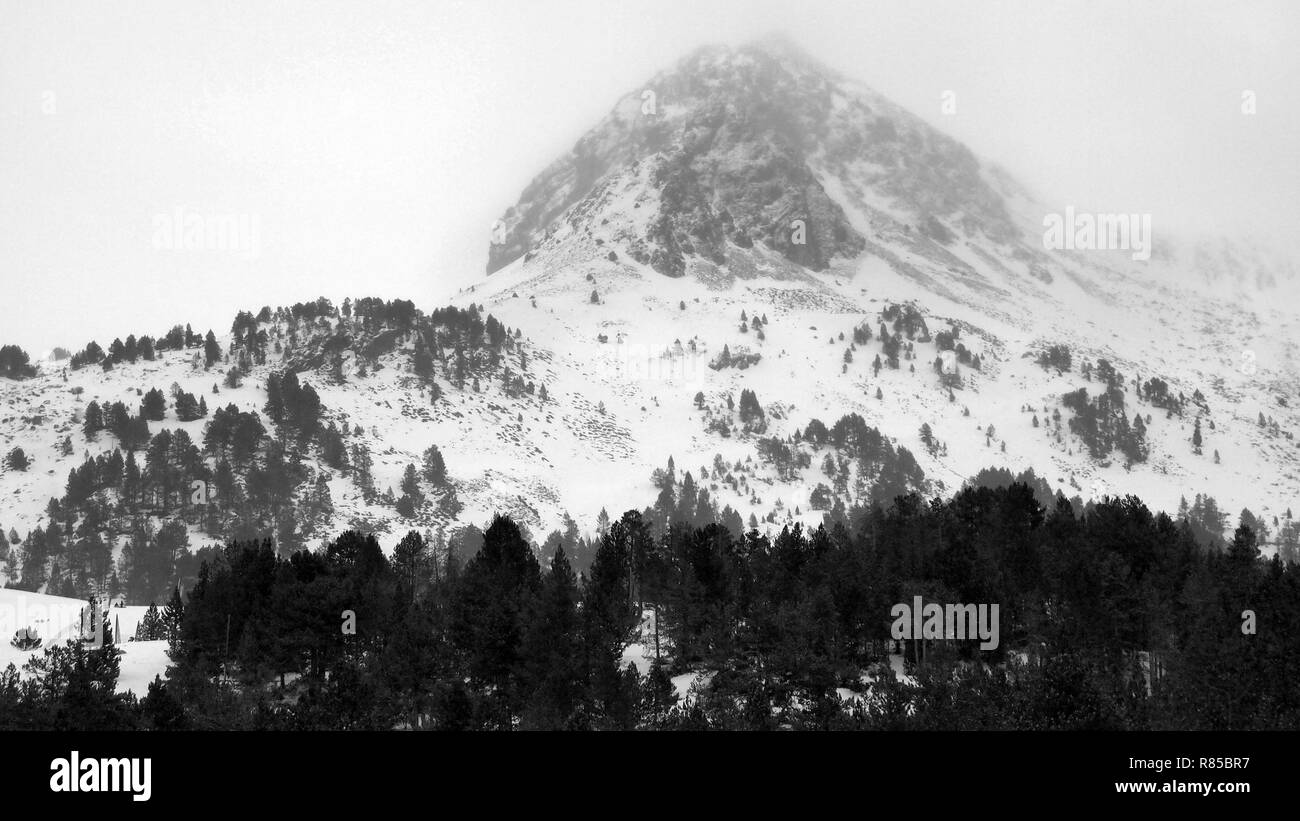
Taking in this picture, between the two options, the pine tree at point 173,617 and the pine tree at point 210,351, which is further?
the pine tree at point 210,351

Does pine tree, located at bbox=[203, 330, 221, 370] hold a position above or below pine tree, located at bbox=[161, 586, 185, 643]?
above

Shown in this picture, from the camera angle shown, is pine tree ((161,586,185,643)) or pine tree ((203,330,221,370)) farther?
pine tree ((203,330,221,370))

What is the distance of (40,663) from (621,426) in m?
140

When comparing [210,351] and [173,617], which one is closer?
[173,617]

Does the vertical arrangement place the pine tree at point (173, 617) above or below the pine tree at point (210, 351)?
below

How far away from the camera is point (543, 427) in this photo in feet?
598

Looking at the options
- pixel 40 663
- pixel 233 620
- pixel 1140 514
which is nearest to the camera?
pixel 40 663

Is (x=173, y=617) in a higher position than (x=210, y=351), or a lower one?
lower

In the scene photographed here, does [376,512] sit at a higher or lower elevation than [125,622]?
higher

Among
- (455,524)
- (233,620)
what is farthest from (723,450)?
(233,620)

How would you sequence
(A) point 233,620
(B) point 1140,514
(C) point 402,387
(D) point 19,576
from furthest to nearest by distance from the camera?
1. (C) point 402,387
2. (D) point 19,576
3. (B) point 1140,514
4. (A) point 233,620

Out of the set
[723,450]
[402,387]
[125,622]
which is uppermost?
[402,387]
